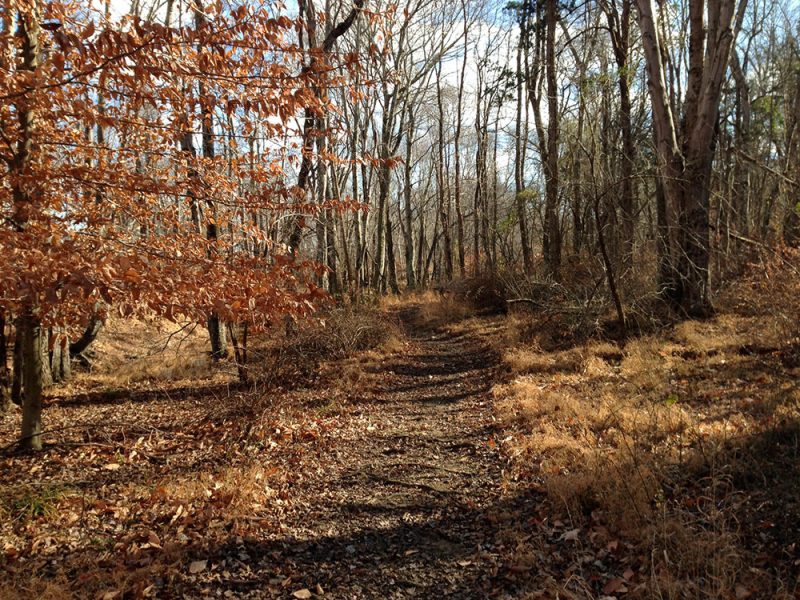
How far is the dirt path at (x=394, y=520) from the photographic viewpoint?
351cm

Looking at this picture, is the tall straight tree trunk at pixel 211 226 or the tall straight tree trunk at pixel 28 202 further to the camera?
the tall straight tree trunk at pixel 211 226

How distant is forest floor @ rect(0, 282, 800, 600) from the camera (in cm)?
337

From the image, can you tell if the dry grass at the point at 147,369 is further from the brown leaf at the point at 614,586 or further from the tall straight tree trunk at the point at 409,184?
the tall straight tree trunk at the point at 409,184

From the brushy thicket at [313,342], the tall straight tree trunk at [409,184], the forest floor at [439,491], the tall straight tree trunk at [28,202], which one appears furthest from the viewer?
the tall straight tree trunk at [409,184]

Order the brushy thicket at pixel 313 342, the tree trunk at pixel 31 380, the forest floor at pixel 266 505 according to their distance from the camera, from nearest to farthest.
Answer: the forest floor at pixel 266 505
the tree trunk at pixel 31 380
the brushy thicket at pixel 313 342

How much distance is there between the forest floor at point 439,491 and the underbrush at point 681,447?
0.02 meters

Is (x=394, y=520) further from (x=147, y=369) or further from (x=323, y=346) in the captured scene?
(x=147, y=369)

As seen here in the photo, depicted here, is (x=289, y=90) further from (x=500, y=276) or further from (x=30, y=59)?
(x=500, y=276)

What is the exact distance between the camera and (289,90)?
13.0ft

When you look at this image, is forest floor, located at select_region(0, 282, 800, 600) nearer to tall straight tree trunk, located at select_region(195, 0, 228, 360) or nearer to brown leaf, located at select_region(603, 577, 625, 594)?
brown leaf, located at select_region(603, 577, 625, 594)

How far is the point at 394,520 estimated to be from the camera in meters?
4.33

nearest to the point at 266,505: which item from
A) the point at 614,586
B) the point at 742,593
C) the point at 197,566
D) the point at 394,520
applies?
the point at 197,566

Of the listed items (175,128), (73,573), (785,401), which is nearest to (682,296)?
(785,401)

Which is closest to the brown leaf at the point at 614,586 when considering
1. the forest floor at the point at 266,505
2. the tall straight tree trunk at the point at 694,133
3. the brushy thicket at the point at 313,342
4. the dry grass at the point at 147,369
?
the forest floor at the point at 266,505
